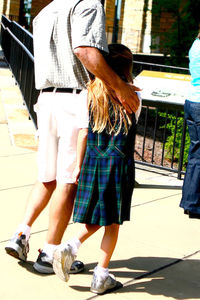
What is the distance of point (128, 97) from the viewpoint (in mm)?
3109

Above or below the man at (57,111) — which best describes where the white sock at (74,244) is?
below

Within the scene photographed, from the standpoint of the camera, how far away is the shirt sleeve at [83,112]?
3.13m

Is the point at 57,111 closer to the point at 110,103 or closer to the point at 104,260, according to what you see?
the point at 110,103

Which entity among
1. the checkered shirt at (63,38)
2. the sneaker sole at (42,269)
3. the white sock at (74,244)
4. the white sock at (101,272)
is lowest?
the sneaker sole at (42,269)

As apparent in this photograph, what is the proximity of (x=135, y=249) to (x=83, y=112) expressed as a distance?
1.36 metres

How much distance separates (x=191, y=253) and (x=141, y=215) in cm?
89

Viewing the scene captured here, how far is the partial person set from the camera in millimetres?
4773

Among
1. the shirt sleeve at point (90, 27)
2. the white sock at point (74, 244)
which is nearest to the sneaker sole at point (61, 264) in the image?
the white sock at point (74, 244)

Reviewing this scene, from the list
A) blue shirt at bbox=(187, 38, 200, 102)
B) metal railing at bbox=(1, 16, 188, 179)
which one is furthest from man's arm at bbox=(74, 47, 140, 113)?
metal railing at bbox=(1, 16, 188, 179)

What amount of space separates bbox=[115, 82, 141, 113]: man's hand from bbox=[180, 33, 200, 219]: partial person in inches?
68.5

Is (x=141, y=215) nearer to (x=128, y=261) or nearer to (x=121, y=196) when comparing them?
(x=128, y=261)

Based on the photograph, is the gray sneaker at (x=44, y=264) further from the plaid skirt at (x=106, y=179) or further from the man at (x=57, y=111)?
the plaid skirt at (x=106, y=179)

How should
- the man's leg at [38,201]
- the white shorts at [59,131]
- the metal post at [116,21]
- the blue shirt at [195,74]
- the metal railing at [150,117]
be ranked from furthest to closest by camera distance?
the metal post at [116,21], the metal railing at [150,117], the blue shirt at [195,74], the man's leg at [38,201], the white shorts at [59,131]

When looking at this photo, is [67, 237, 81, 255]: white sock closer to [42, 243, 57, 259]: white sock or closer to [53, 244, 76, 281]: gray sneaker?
[53, 244, 76, 281]: gray sneaker
